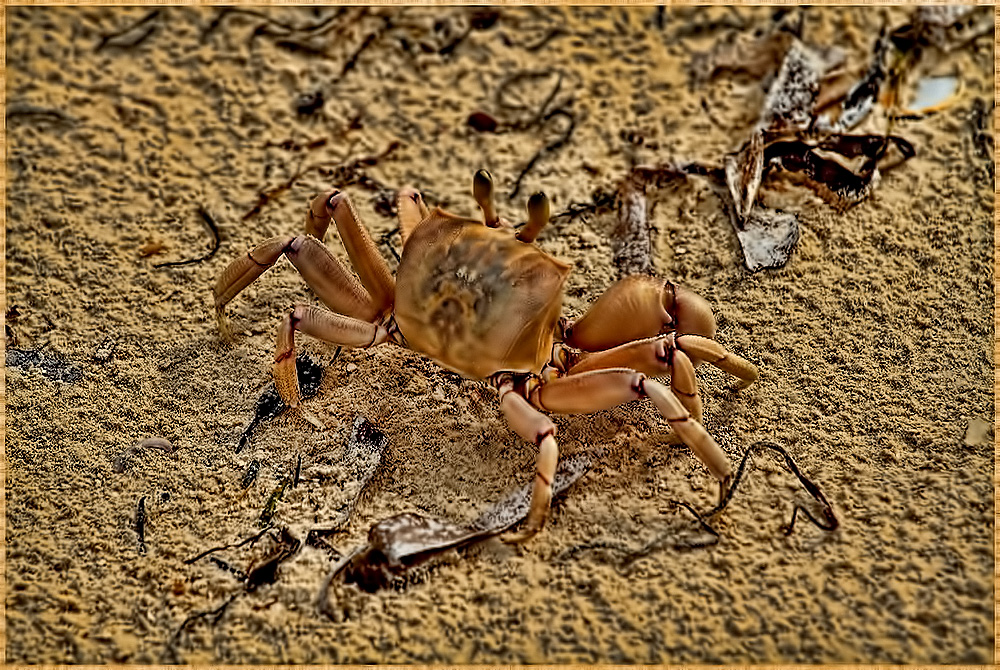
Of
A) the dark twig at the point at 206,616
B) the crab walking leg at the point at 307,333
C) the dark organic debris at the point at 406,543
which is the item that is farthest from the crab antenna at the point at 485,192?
the dark twig at the point at 206,616

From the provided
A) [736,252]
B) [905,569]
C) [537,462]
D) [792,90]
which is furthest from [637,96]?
[905,569]

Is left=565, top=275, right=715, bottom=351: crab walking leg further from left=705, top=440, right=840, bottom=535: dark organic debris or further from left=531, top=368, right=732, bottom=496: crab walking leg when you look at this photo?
left=705, top=440, right=840, bottom=535: dark organic debris

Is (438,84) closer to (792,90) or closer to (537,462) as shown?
(792,90)

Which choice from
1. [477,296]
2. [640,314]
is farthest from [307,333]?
[640,314]

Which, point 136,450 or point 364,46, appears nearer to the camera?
point 136,450

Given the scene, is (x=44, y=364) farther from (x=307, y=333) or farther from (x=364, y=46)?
(x=364, y=46)

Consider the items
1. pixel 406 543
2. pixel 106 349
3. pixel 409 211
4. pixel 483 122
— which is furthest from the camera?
pixel 483 122

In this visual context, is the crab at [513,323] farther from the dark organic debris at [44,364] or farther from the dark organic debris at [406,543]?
the dark organic debris at [44,364]

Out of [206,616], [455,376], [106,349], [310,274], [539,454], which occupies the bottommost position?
[206,616]
